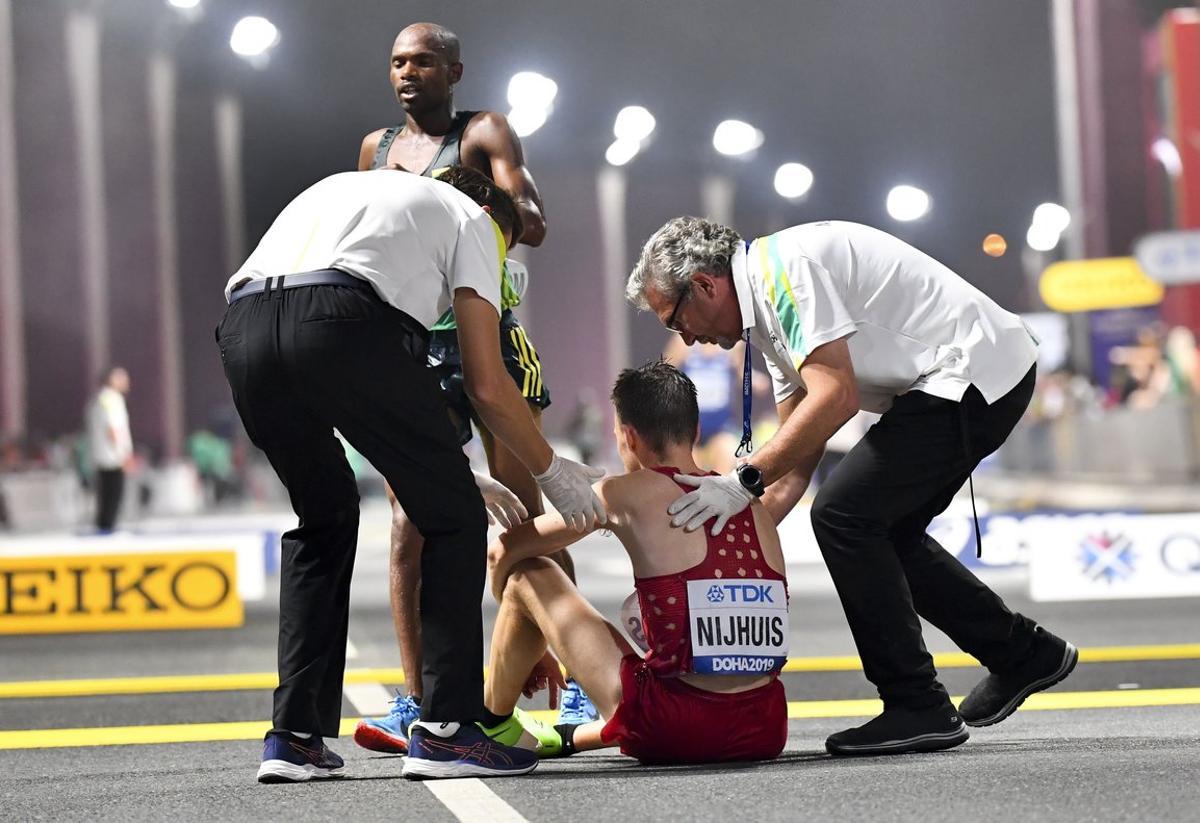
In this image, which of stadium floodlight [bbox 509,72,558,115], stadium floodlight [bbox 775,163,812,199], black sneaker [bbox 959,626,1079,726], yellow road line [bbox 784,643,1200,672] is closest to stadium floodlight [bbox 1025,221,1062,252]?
stadium floodlight [bbox 775,163,812,199]

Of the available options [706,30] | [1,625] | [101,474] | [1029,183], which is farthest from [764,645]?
[1029,183]

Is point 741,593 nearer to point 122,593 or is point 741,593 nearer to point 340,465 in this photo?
point 340,465

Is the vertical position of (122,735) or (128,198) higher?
(128,198)

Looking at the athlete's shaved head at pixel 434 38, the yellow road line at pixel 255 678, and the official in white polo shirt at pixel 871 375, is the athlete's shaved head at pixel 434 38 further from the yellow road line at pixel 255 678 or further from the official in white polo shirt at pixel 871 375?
the yellow road line at pixel 255 678

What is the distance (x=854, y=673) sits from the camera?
6.02m

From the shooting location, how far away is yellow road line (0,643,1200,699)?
602 cm

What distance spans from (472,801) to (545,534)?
682 millimetres

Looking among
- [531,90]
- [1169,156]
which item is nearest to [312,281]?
[531,90]

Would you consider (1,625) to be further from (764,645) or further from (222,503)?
(222,503)

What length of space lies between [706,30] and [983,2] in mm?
2034

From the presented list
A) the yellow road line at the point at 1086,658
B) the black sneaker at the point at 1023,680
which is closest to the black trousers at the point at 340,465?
the black sneaker at the point at 1023,680

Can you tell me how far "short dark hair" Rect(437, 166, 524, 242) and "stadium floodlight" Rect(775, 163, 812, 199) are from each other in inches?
393

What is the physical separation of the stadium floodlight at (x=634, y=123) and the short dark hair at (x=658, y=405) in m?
10.6

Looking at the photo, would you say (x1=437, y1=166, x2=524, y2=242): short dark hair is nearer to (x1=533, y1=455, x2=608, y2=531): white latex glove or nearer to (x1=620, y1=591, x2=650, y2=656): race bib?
(x1=533, y1=455, x2=608, y2=531): white latex glove
